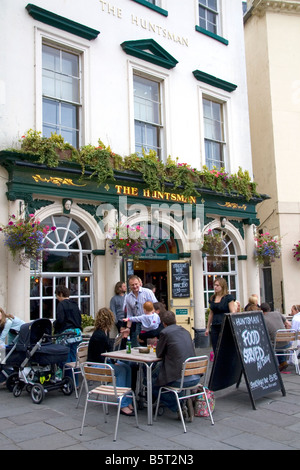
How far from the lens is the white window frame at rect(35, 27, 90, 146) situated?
9508 millimetres

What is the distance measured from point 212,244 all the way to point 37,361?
21.1 feet

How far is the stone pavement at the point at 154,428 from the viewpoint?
4.75m

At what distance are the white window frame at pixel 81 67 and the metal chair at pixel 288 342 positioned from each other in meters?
5.92

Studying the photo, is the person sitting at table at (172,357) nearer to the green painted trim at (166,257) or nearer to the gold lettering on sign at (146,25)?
the green painted trim at (166,257)

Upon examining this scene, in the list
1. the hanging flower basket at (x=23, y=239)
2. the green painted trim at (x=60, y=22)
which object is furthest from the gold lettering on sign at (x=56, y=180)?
the green painted trim at (x=60, y=22)

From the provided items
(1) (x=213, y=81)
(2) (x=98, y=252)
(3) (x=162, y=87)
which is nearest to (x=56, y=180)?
(2) (x=98, y=252)

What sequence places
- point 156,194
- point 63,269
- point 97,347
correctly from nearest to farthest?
point 97,347, point 63,269, point 156,194

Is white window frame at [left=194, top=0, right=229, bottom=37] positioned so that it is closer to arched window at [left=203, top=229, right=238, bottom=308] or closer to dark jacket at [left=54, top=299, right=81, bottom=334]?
arched window at [left=203, top=229, right=238, bottom=308]

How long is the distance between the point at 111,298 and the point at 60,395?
3.05 meters

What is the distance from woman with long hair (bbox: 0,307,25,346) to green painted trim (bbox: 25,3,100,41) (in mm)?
6332

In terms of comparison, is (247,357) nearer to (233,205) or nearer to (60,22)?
(233,205)

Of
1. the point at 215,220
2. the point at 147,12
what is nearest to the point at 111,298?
the point at 215,220

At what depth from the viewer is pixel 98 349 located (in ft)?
A: 20.4

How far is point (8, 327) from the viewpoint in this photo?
24.5 feet
